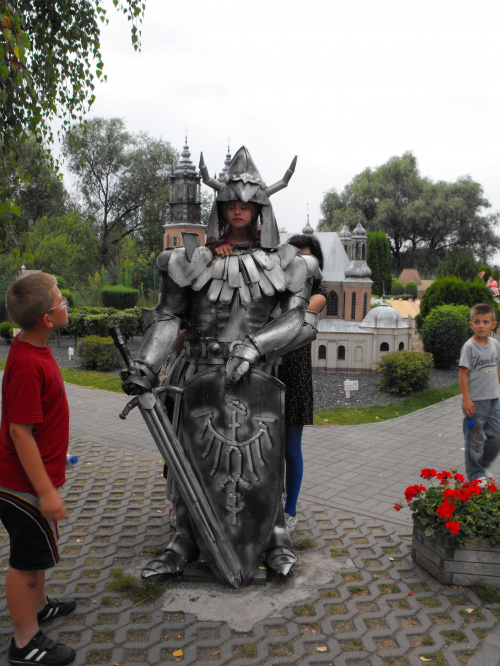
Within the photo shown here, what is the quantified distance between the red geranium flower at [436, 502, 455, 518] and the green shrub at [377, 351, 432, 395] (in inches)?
262

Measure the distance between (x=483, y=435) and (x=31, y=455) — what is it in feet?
12.4

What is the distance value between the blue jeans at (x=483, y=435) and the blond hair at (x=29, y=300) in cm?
373

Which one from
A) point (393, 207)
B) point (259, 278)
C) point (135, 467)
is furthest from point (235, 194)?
point (393, 207)

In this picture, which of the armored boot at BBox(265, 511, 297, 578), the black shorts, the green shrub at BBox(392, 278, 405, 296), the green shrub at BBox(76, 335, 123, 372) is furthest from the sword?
the green shrub at BBox(392, 278, 405, 296)

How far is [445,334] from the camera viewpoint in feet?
40.4

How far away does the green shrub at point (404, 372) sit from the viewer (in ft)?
32.4

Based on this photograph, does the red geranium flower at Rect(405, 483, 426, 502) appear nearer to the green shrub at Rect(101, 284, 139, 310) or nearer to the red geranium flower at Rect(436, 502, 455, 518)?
the red geranium flower at Rect(436, 502, 455, 518)

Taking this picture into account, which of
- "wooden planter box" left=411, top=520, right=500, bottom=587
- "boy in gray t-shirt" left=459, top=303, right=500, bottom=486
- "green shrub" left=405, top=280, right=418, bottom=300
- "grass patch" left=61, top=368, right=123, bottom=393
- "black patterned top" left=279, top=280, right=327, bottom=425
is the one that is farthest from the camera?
"green shrub" left=405, top=280, right=418, bottom=300

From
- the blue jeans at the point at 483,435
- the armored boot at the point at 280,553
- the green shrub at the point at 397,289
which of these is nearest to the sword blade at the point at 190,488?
the armored boot at the point at 280,553

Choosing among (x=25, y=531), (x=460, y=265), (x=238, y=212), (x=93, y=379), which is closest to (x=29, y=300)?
(x=25, y=531)

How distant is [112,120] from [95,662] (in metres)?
35.7

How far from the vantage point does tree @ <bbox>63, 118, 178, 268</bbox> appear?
111 ft

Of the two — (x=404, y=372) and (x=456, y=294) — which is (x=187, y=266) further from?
(x=456, y=294)

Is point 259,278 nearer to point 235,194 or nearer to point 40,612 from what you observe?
point 235,194
